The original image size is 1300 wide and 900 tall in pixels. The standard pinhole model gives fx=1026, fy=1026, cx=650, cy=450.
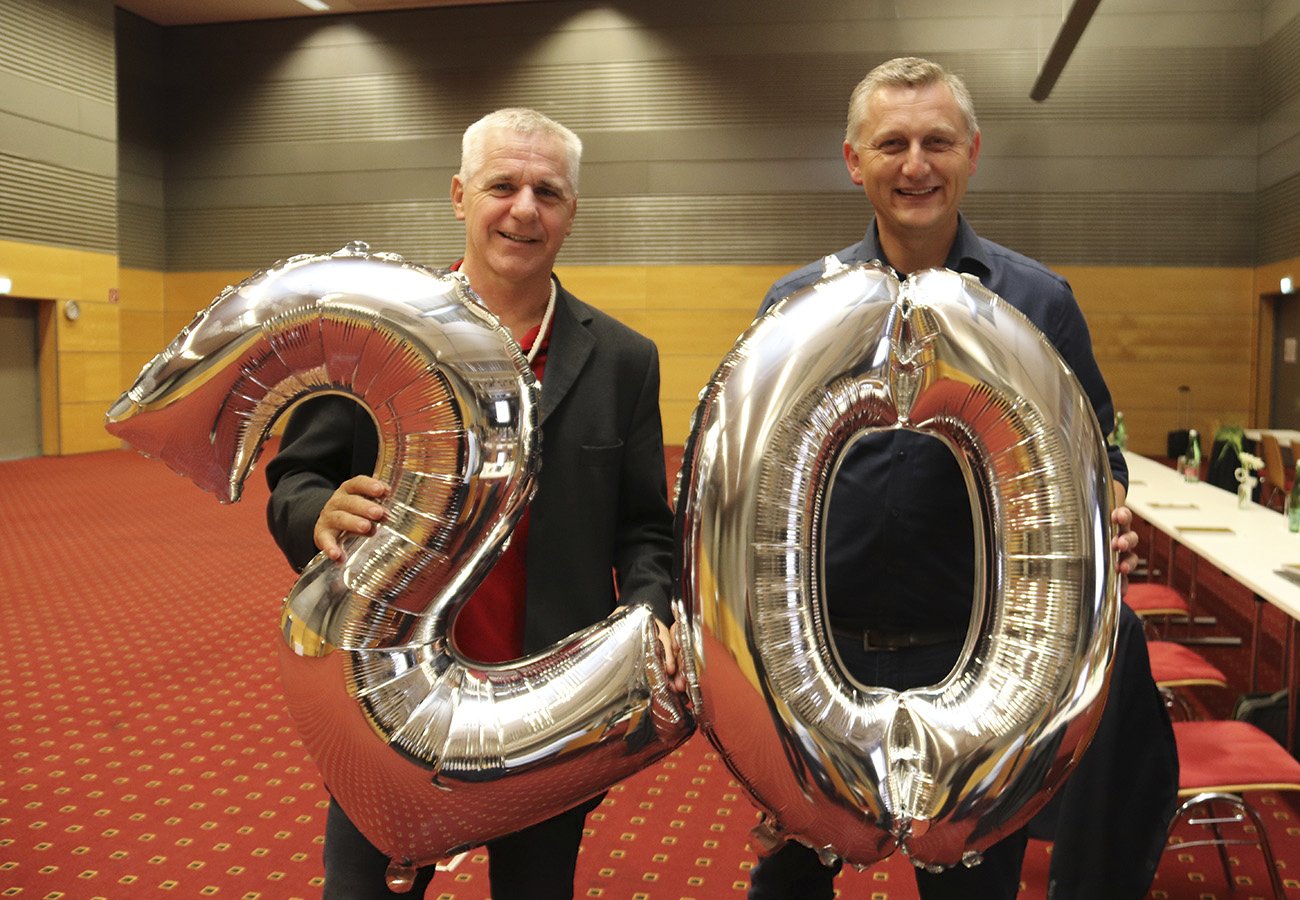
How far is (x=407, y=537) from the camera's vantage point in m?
0.87

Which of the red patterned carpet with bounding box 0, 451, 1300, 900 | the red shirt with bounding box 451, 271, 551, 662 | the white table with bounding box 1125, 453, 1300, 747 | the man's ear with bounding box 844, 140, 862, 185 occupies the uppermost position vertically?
the man's ear with bounding box 844, 140, 862, 185

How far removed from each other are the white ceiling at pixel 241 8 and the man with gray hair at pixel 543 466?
12.5 m

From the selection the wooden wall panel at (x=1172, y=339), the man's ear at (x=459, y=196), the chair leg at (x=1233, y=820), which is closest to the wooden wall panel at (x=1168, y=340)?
the wooden wall panel at (x=1172, y=339)

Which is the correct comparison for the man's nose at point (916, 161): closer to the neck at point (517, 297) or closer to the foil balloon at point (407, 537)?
the neck at point (517, 297)

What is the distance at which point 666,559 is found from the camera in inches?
49.4

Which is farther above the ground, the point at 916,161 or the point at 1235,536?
the point at 916,161

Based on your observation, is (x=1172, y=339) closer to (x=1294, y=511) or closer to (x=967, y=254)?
(x=1294, y=511)

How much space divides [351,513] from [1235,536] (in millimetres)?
3766

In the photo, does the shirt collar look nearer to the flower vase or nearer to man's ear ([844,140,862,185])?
man's ear ([844,140,862,185])

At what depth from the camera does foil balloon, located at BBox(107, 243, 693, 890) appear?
2.76 feet

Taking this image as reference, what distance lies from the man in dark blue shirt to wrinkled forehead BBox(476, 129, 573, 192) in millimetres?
337

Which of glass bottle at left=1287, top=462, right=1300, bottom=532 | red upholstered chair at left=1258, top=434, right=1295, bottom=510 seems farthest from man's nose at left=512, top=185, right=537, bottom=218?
red upholstered chair at left=1258, top=434, right=1295, bottom=510

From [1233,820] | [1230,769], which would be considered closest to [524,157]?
[1230,769]

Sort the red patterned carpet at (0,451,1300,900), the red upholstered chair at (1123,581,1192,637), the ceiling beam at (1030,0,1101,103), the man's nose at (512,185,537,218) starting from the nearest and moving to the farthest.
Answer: the man's nose at (512,185,537,218)
the red patterned carpet at (0,451,1300,900)
the red upholstered chair at (1123,581,1192,637)
the ceiling beam at (1030,0,1101,103)
